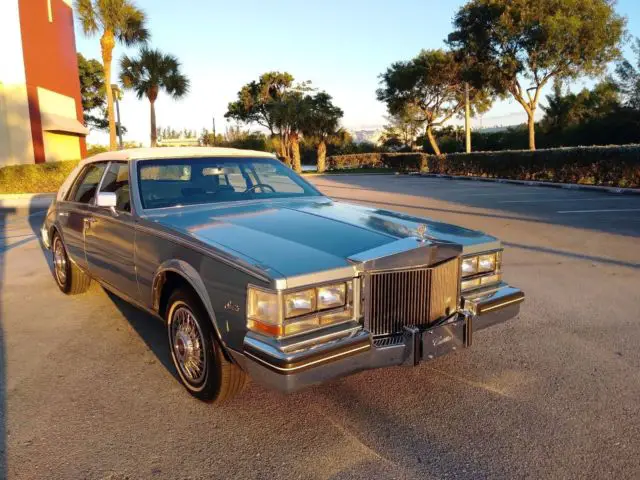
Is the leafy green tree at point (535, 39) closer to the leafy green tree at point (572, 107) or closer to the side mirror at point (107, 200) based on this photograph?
the leafy green tree at point (572, 107)

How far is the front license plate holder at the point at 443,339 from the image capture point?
2.95 meters

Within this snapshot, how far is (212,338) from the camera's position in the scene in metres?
3.06

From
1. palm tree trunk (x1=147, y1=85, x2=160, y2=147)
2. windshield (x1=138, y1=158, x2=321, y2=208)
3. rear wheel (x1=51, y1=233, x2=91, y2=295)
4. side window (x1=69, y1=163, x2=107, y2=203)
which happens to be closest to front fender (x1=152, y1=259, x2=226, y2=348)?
windshield (x1=138, y1=158, x2=321, y2=208)

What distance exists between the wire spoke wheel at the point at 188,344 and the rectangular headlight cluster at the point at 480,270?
169cm

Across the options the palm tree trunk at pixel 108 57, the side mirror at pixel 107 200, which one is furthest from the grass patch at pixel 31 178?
the side mirror at pixel 107 200

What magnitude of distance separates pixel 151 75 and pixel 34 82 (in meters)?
12.0

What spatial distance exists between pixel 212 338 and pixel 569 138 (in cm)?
3545

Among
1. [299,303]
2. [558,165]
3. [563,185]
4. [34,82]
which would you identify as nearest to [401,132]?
[558,165]

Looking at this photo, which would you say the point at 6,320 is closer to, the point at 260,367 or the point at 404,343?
the point at 260,367

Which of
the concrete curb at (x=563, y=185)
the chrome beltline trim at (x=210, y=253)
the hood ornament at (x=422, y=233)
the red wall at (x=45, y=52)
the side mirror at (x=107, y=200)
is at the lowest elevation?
the concrete curb at (x=563, y=185)

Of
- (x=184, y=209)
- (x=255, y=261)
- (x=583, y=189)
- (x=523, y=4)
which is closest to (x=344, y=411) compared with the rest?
(x=255, y=261)

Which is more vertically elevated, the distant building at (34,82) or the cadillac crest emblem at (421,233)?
the distant building at (34,82)

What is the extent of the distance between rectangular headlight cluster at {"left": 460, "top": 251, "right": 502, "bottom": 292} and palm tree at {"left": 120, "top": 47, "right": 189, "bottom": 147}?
108ft

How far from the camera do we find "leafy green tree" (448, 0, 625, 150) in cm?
2534
